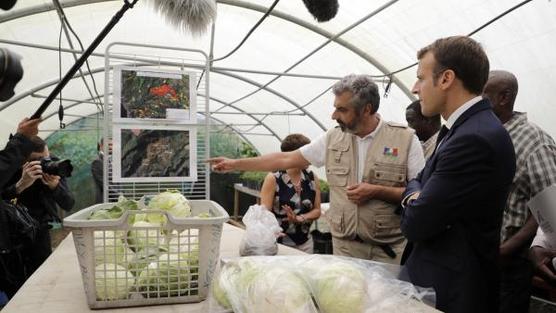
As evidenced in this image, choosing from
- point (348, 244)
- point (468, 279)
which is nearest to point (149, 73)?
point (348, 244)

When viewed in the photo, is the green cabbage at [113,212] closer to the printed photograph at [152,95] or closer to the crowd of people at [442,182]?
the printed photograph at [152,95]

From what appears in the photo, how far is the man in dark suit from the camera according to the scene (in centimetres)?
122

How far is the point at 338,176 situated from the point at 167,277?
1245 mm

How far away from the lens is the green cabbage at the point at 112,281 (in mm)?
995

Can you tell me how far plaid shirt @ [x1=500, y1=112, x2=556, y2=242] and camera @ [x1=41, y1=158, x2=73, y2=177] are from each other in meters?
2.26

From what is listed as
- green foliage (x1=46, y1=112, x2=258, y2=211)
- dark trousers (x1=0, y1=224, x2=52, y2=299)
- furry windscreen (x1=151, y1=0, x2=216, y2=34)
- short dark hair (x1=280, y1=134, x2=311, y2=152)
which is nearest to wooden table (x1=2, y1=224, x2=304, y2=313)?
furry windscreen (x1=151, y1=0, x2=216, y2=34)

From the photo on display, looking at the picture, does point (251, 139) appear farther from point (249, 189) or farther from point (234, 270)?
point (234, 270)

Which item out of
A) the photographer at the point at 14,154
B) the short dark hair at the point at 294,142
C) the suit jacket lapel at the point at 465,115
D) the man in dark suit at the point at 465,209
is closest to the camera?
the man in dark suit at the point at 465,209

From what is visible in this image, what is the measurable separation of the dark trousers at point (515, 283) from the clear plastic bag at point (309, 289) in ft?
4.55

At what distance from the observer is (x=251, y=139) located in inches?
471

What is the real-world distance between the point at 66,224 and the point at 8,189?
1.93 metres

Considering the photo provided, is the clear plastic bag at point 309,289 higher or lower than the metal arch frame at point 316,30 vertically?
lower

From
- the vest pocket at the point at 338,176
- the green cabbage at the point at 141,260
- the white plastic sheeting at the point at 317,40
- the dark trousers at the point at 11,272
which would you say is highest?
the white plastic sheeting at the point at 317,40

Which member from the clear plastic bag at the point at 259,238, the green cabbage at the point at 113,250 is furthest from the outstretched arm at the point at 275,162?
the green cabbage at the point at 113,250
